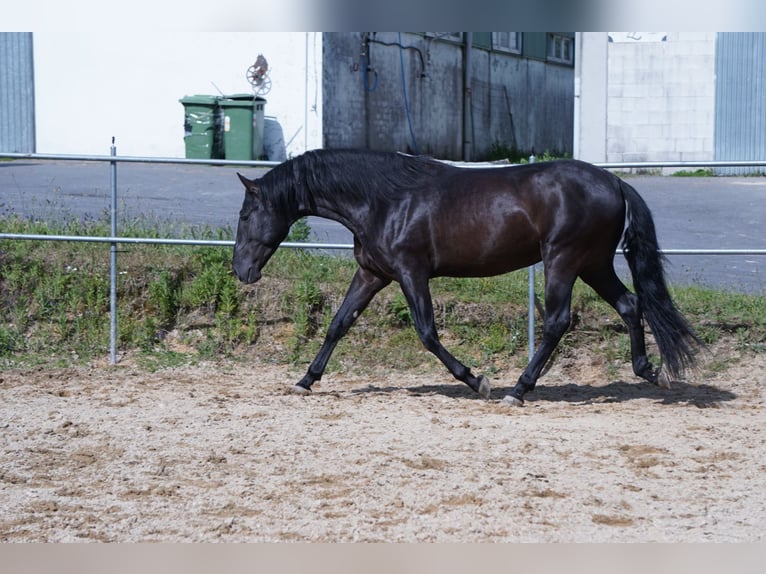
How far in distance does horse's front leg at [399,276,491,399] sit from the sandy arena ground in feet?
0.46

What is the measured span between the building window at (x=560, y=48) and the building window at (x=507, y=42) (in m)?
2.49

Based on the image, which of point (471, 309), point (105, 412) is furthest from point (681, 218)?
point (105, 412)

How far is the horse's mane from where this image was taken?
688 centimetres

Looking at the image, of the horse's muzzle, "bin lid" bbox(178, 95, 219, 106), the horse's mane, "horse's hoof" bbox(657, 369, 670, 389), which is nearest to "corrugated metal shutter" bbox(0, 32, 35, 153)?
"bin lid" bbox(178, 95, 219, 106)

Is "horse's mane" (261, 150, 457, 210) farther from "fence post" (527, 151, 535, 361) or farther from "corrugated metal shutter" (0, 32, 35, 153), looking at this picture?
"corrugated metal shutter" (0, 32, 35, 153)

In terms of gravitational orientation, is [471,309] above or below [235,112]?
below

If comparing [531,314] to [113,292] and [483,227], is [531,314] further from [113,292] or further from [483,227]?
[113,292]

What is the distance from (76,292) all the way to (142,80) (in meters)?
12.6

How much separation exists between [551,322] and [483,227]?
2.53 feet

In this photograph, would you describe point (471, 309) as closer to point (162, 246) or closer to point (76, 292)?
point (162, 246)

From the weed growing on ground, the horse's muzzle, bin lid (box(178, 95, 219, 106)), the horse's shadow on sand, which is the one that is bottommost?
the horse's shadow on sand

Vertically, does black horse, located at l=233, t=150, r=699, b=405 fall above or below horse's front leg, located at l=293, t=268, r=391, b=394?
above

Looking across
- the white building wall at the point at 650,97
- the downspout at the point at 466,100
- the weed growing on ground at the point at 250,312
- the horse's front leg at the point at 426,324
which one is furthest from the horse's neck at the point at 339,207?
the downspout at the point at 466,100

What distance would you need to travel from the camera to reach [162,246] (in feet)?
30.2
